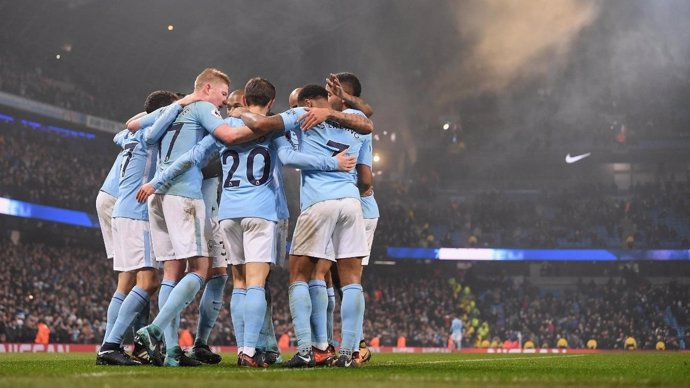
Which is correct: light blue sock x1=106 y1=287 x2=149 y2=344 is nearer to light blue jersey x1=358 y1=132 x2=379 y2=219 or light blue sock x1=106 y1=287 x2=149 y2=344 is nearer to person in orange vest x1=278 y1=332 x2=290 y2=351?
light blue jersey x1=358 y1=132 x2=379 y2=219

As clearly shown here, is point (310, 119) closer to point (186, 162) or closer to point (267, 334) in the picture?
point (186, 162)

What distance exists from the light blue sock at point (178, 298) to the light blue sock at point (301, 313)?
1.00 metres

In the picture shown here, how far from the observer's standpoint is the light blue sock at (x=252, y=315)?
854 cm

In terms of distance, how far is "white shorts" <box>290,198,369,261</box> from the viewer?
8.71 meters

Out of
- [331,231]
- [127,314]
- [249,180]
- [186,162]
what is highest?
[186,162]

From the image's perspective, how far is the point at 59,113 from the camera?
146ft

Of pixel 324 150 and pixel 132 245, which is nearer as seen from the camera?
pixel 324 150

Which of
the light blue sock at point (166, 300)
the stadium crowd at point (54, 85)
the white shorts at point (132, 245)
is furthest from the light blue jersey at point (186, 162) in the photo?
the stadium crowd at point (54, 85)

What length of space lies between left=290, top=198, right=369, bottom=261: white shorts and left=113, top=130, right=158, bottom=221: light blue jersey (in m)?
2.11

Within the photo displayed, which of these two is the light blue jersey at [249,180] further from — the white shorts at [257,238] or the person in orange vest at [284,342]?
the person in orange vest at [284,342]

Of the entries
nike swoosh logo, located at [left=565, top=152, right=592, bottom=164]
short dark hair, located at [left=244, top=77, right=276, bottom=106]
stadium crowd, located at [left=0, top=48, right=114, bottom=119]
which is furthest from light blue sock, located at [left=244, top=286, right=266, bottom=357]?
nike swoosh logo, located at [left=565, top=152, right=592, bottom=164]

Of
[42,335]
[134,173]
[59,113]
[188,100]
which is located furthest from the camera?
[59,113]

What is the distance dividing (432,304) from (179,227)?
3989 centimetres

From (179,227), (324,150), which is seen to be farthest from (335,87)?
(179,227)
